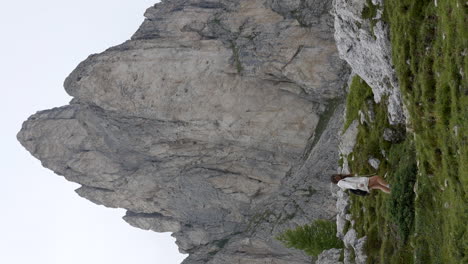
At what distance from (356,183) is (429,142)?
6702mm

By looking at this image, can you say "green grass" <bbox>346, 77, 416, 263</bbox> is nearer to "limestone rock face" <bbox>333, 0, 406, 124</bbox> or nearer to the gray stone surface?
"limestone rock face" <bbox>333, 0, 406, 124</bbox>

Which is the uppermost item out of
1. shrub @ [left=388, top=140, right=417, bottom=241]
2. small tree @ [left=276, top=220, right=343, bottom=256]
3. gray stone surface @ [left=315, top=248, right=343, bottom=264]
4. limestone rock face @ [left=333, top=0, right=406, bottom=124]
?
limestone rock face @ [left=333, top=0, right=406, bottom=124]

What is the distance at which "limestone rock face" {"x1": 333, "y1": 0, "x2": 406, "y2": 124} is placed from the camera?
22312 millimetres

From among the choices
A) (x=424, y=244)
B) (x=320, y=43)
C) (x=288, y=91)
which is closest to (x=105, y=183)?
(x=288, y=91)

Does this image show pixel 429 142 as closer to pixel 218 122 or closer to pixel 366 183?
pixel 366 183

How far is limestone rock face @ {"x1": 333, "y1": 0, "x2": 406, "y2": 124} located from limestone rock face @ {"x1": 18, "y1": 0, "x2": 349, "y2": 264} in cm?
3338

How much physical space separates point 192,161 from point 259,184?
402 inches

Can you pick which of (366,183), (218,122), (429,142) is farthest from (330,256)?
(218,122)

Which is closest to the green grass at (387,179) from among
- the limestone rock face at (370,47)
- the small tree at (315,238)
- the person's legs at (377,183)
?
the person's legs at (377,183)

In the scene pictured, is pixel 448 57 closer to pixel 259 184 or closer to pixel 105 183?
pixel 259 184

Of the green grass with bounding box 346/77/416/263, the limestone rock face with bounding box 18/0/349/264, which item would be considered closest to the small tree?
the green grass with bounding box 346/77/416/263

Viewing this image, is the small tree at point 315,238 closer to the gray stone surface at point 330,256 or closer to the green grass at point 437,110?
the gray stone surface at point 330,256

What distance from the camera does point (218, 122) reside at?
66.1 meters

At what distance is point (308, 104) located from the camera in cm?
6331
